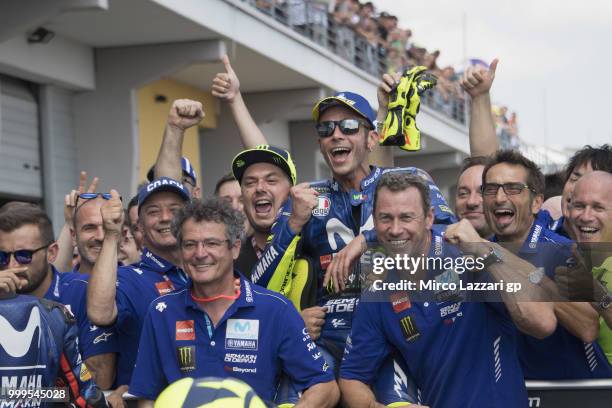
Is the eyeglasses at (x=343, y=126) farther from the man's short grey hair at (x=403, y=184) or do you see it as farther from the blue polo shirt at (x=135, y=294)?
the blue polo shirt at (x=135, y=294)

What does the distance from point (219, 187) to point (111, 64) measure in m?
8.78

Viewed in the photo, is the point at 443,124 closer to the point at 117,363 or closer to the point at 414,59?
the point at 414,59

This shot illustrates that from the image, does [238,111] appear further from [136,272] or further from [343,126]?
Result: [136,272]

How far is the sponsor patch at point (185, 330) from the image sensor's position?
5.22 m

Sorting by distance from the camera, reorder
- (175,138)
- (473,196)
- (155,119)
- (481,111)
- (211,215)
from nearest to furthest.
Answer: (211,215) → (473,196) → (481,111) → (175,138) → (155,119)

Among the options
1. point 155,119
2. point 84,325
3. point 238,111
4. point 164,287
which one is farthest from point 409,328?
point 155,119

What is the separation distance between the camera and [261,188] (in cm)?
631

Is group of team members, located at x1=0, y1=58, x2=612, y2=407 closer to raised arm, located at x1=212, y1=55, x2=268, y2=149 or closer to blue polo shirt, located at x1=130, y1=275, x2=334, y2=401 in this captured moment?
blue polo shirt, located at x1=130, y1=275, x2=334, y2=401

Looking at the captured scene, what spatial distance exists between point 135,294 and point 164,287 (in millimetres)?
194

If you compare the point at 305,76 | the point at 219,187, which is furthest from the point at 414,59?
the point at 219,187

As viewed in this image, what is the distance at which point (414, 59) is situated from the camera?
79.1ft

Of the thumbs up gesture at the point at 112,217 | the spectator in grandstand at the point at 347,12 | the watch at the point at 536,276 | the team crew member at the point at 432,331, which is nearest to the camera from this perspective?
the watch at the point at 536,276

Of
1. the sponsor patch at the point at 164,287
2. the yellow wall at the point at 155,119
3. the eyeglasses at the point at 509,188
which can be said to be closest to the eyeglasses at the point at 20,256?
the sponsor patch at the point at 164,287

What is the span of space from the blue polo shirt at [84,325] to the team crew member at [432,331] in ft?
4.62
